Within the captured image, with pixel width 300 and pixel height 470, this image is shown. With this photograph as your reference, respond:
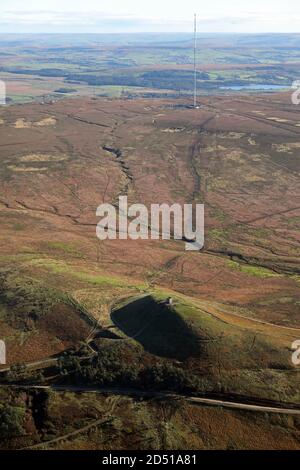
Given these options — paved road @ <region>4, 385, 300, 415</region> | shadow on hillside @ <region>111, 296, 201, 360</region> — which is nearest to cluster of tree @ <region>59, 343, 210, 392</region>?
paved road @ <region>4, 385, 300, 415</region>

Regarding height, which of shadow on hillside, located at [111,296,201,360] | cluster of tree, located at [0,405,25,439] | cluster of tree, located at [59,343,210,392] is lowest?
cluster of tree, located at [0,405,25,439]

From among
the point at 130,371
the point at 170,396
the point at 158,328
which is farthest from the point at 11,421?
the point at 158,328

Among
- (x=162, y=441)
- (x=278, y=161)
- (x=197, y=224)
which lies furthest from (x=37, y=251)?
(x=278, y=161)

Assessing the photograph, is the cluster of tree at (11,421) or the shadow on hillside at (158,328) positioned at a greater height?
the shadow on hillside at (158,328)

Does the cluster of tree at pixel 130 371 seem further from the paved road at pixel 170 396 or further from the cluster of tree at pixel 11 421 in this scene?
the cluster of tree at pixel 11 421

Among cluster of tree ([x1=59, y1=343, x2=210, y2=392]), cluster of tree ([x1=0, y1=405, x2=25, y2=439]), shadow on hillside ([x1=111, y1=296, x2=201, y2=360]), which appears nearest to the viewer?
cluster of tree ([x1=0, y1=405, x2=25, y2=439])

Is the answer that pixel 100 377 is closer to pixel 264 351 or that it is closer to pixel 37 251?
pixel 264 351

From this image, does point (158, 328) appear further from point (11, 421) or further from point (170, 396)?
point (11, 421)

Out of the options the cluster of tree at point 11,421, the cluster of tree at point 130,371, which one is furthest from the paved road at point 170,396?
the cluster of tree at point 11,421

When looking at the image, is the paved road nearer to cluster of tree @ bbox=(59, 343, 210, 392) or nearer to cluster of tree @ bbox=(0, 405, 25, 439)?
cluster of tree @ bbox=(59, 343, 210, 392)
